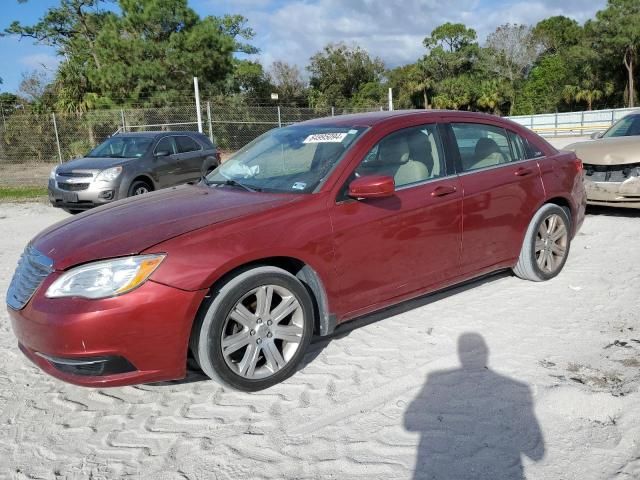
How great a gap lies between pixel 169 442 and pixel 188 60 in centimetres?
2643

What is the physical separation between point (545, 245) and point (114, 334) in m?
3.90

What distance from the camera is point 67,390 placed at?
3.58m

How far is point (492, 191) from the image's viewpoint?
455 centimetres

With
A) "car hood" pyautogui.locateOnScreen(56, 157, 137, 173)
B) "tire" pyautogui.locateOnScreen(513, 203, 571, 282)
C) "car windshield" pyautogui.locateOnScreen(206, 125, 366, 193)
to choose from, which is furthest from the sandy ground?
"car hood" pyautogui.locateOnScreen(56, 157, 137, 173)

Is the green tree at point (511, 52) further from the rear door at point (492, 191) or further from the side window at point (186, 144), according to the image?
the rear door at point (492, 191)

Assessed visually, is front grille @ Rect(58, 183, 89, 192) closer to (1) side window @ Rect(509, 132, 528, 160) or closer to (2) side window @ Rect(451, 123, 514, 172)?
(2) side window @ Rect(451, 123, 514, 172)

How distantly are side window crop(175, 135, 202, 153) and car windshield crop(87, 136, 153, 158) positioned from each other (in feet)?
2.23

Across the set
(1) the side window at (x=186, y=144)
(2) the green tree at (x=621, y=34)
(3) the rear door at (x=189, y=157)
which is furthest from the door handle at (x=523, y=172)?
(2) the green tree at (x=621, y=34)

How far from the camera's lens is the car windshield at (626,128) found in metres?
8.59

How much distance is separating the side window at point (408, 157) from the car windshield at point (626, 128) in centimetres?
564

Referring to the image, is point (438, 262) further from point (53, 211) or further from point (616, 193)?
point (53, 211)

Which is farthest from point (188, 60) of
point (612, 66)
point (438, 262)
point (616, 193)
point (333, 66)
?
point (612, 66)

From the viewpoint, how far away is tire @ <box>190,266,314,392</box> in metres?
3.17

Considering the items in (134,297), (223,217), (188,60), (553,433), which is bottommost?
(553,433)
